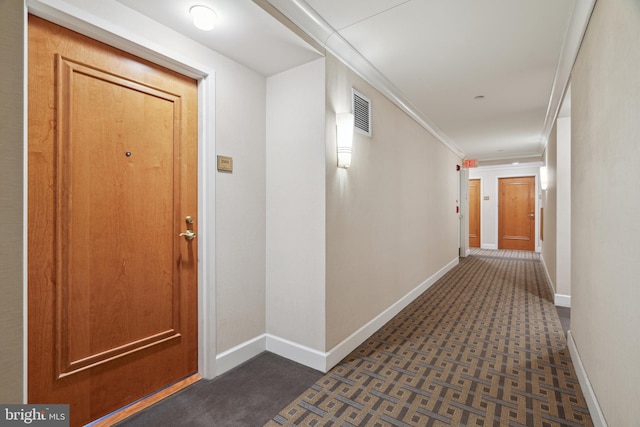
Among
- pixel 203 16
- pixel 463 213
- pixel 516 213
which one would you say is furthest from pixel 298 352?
pixel 516 213

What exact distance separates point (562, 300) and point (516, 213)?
5.54 m

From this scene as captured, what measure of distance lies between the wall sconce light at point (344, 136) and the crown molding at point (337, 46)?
1.70 ft

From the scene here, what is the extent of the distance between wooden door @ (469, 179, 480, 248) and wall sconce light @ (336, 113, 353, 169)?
7.99 m

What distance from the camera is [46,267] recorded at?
1468 millimetres

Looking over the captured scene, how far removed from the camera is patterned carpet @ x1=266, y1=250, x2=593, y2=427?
5.67 ft

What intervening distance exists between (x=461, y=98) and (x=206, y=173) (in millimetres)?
3114

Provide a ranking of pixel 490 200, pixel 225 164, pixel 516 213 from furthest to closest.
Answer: pixel 490 200 → pixel 516 213 → pixel 225 164

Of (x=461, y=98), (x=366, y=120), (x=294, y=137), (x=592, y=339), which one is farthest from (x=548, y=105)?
(x=294, y=137)

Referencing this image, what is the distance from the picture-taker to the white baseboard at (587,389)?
5.18 ft

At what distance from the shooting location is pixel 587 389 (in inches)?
72.3

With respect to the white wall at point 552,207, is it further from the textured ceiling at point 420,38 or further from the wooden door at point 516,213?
the wooden door at point 516,213

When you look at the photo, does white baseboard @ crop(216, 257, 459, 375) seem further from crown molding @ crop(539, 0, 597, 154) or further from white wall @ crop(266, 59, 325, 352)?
crown molding @ crop(539, 0, 597, 154)

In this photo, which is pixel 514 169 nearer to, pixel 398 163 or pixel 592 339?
pixel 398 163
